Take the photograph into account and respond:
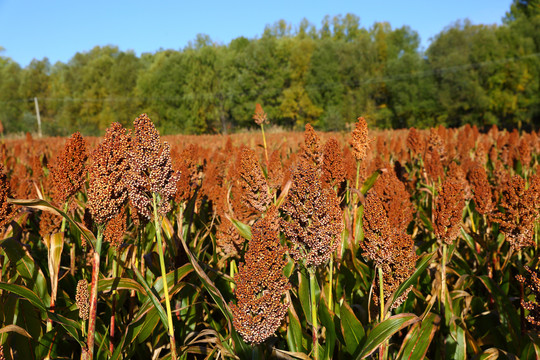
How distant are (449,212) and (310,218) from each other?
1.25 metres

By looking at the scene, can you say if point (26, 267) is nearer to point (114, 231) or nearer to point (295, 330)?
point (114, 231)

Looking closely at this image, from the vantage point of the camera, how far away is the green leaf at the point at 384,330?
189 cm

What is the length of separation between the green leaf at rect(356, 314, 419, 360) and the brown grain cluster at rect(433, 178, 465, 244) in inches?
35.4

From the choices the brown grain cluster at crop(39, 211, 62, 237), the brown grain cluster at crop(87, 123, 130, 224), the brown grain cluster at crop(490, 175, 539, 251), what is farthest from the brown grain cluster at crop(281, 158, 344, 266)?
the brown grain cluster at crop(39, 211, 62, 237)

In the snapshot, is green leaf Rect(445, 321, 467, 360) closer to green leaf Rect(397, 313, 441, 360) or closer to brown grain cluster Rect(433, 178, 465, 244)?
green leaf Rect(397, 313, 441, 360)

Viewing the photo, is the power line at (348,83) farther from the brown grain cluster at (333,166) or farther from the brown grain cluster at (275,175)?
the brown grain cluster at (333,166)

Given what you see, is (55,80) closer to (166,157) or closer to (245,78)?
(245,78)

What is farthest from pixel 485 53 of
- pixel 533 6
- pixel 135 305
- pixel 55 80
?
pixel 55 80

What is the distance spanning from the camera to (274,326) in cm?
170

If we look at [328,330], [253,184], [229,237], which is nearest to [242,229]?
[229,237]

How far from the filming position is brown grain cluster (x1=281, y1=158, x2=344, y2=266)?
1.81m

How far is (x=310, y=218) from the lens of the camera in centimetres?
186

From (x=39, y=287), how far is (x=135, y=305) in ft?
2.28

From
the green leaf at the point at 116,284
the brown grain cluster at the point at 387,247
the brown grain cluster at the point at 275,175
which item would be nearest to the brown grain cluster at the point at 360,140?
the brown grain cluster at the point at 275,175
